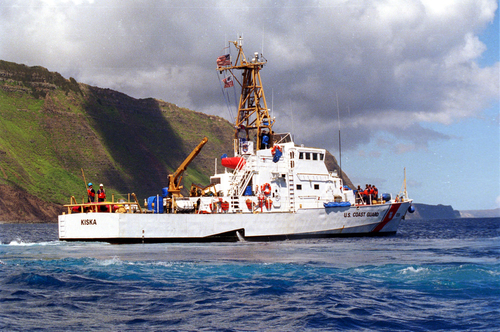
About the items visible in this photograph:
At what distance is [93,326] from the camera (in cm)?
1056

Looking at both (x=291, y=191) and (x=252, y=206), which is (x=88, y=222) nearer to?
(x=252, y=206)

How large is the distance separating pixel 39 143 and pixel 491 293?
16526cm

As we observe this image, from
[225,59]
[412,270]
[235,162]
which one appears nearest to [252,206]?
[235,162]

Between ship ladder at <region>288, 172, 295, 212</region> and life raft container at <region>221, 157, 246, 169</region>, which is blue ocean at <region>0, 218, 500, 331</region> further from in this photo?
life raft container at <region>221, 157, 246, 169</region>

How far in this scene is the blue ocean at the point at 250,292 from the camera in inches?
428

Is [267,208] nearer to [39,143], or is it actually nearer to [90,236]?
[90,236]

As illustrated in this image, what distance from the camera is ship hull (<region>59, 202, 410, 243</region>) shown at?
29.5 m

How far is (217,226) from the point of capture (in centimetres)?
3128

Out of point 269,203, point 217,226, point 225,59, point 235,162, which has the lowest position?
point 217,226

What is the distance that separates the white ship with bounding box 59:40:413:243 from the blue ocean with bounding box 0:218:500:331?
7.18m

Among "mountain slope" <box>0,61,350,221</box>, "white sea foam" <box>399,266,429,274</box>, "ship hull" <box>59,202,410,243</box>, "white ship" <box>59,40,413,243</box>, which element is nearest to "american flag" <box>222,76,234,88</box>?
"white ship" <box>59,40,413,243</box>

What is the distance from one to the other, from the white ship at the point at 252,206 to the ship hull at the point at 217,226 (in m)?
0.06

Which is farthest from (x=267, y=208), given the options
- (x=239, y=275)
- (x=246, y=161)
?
(x=239, y=275)

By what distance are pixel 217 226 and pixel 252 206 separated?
2.83 meters
